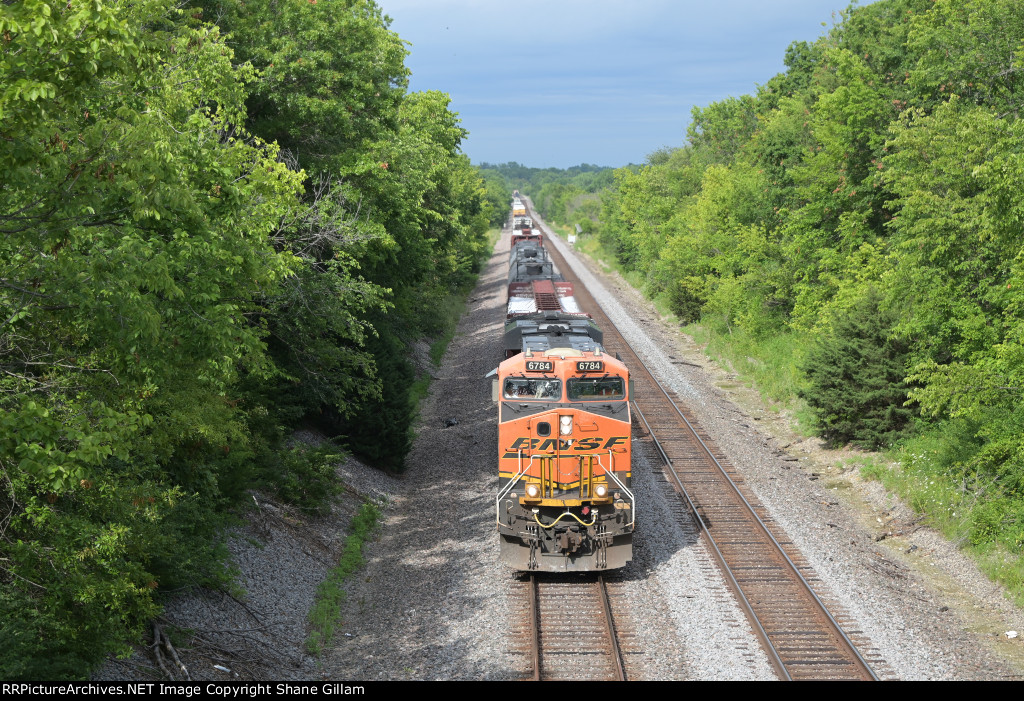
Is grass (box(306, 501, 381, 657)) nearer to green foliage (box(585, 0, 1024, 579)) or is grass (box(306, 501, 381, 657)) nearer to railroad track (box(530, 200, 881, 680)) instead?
railroad track (box(530, 200, 881, 680))

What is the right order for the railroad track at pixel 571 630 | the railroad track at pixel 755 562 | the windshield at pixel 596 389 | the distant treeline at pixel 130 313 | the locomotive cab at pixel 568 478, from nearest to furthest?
1. the distant treeline at pixel 130 313
2. the railroad track at pixel 571 630
3. the railroad track at pixel 755 562
4. the locomotive cab at pixel 568 478
5. the windshield at pixel 596 389

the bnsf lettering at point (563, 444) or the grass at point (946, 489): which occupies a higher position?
the bnsf lettering at point (563, 444)

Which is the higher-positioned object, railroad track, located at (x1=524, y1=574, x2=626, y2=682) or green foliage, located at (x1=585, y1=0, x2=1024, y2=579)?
green foliage, located at (x1=585, y1=0, x2=1024, y2=579)

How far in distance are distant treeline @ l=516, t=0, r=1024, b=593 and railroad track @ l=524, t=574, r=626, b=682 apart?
815 cm

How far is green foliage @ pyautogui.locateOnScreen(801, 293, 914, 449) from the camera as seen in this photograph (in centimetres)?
2331

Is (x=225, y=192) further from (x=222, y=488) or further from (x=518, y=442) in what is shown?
(x=518, y=442)

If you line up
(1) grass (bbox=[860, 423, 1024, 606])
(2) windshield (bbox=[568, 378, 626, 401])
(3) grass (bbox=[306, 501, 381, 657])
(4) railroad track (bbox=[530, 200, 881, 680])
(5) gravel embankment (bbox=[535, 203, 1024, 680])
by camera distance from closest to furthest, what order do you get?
(4) railroad track (bbox=[530, 200, 881, 680]) → (5) gravel embankment (bbox=[535, 203, 1024, 680]) → (3) grass (bbox=[306, 501, 381, 657]) → (2) windshield (bbox=[568, 378, 626, 401]) → (1) grass (bbox=[860, 423, 1024, 606])

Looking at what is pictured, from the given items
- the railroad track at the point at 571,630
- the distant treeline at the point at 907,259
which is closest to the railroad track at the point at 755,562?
the railroad track at the point at 571,630

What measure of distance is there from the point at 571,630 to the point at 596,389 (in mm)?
4484

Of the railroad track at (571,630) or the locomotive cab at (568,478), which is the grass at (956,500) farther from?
the railroad track at (571,630)

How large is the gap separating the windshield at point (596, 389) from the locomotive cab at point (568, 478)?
21 millimetres

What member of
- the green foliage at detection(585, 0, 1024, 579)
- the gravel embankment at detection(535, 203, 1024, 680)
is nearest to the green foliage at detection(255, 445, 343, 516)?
the gravel embankment at detection(535, 203, 1024, 680)

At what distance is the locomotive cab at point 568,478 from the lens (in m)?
15.7

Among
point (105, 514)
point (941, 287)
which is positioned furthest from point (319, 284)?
point (941, 287)
